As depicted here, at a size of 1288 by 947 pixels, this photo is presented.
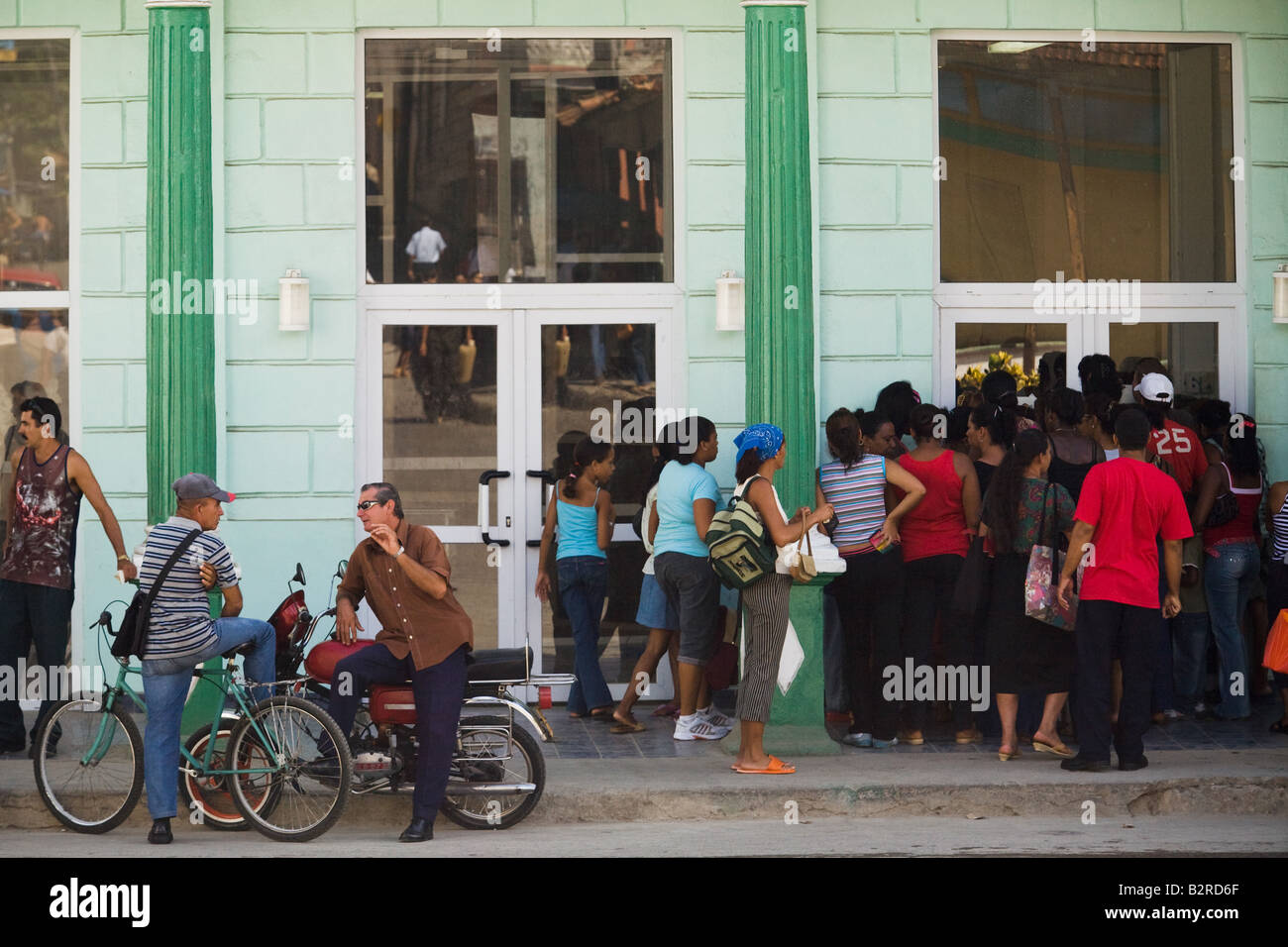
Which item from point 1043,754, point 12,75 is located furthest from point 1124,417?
point 12,75

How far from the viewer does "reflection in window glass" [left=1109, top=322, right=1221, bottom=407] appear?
11.2m

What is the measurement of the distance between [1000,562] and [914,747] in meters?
1.18

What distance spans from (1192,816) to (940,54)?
16.6 ft

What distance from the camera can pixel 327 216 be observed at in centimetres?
1079

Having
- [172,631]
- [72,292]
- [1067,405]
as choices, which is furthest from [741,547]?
[72,292]

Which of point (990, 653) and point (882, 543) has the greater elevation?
point (882, 543)

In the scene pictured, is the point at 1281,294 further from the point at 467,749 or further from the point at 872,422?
the point at 467,749

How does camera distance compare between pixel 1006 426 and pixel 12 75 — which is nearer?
pixel 1006 426

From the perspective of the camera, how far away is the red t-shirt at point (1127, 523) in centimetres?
888

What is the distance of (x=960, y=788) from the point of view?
8.69 meters

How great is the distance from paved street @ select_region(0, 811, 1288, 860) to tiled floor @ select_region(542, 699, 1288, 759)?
3.19ft
